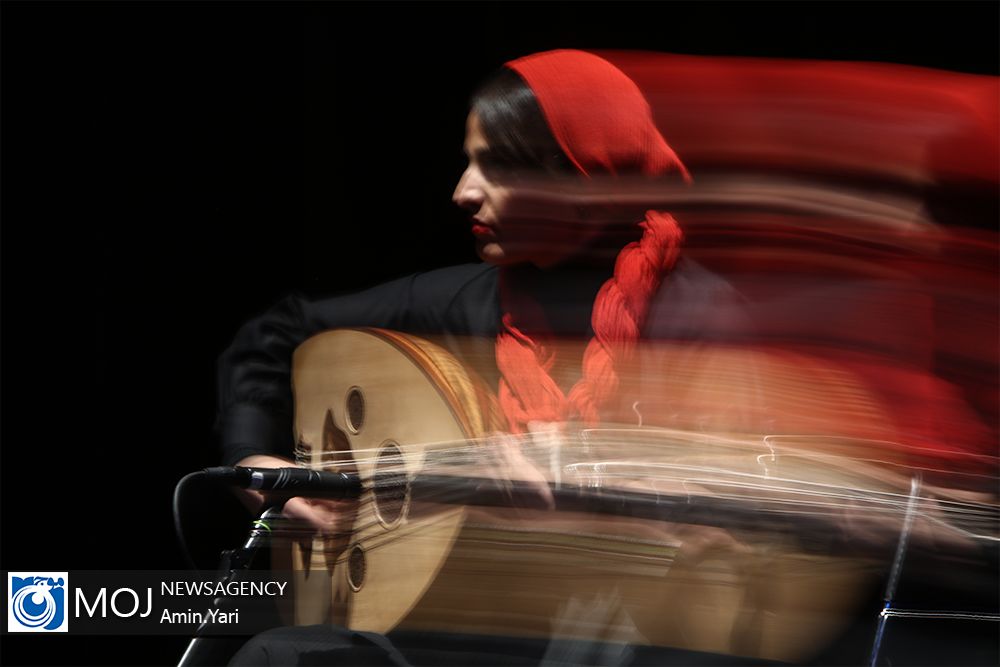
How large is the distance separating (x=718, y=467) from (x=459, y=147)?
0.56m

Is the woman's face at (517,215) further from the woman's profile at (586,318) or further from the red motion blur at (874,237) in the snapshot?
the red motion blur at (874,237)

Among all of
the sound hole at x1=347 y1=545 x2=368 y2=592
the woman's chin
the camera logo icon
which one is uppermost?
the woman's chin

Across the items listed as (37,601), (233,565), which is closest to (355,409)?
(233,565)

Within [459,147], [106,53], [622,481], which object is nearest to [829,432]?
[622,481]

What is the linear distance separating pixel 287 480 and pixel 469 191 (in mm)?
450

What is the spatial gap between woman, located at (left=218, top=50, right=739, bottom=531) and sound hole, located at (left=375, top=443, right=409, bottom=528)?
0.18 feet

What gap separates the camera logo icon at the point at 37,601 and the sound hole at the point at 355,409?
0.44m

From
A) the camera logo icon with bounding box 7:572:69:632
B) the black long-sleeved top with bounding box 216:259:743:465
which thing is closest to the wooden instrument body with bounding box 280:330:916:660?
the black long-sleeved top with bounding box 216:259:743:465

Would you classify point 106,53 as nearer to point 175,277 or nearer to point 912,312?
point 175,277

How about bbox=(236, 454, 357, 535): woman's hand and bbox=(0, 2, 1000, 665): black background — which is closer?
bbox=(236, 454, 357, 535): woman's hand

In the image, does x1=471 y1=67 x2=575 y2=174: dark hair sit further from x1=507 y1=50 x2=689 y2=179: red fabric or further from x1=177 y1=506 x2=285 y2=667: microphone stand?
x1=177 y1=506 x2=285 y2=667: microphone stand

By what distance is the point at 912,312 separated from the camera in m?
1.15

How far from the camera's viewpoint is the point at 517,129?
3.97ft

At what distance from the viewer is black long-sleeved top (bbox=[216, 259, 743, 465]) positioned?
1.18m
